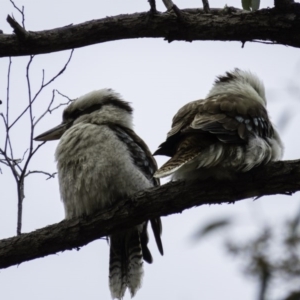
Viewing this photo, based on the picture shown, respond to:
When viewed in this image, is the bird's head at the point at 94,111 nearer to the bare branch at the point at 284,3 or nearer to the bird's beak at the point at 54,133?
the bird's beak at the point at 54,133

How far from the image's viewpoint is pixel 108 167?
339cm

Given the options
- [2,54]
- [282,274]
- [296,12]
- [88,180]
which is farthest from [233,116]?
[282,274]

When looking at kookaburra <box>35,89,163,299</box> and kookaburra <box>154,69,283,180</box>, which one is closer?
kookaburra <box>154,69,283,180</box>

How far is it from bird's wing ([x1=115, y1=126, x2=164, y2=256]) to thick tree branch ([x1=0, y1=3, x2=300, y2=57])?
84cm

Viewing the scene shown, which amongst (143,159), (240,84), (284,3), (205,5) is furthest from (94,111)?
(284,3)

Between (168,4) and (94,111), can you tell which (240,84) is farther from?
(168,4)

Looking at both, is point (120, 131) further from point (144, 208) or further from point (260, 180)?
point (260, 180)

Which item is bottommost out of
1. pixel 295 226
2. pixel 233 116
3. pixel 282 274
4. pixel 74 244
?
pixel 282 274

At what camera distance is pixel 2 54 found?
288 centimetres

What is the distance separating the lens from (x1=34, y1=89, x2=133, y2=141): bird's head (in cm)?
388

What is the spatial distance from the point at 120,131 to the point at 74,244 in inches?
33.9

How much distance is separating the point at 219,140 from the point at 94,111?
1.22 metres

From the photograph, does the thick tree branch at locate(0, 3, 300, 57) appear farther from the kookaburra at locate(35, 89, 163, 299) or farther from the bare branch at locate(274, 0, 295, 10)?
the kookaburra at locate(35, 89, 163, 299)

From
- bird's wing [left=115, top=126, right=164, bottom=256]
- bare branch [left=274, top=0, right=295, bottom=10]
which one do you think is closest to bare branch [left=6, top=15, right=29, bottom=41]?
bird's wing [left=115, top=126, right=164, bottom=256]
